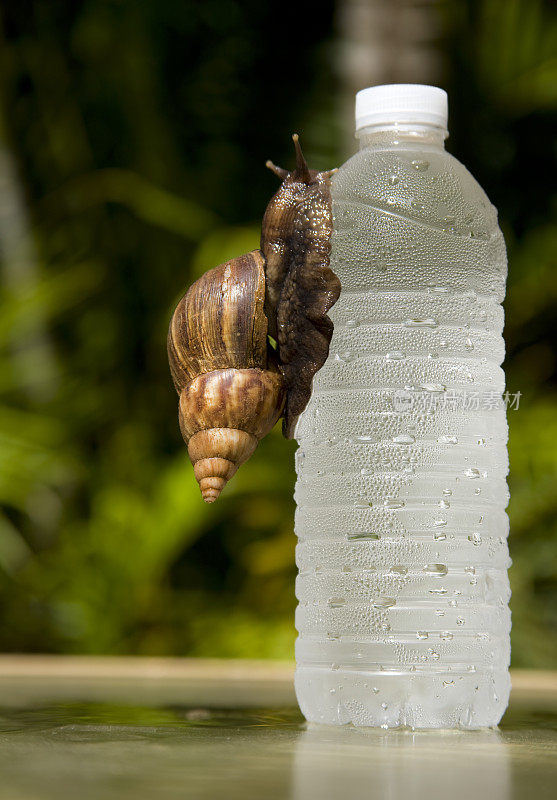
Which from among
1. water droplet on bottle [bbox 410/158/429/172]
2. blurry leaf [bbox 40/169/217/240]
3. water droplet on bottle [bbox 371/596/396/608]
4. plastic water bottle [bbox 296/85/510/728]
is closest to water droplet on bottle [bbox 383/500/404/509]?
plastic water bottle [bbox 296/85/510/728]

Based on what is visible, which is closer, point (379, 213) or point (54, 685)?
point (379, 213)

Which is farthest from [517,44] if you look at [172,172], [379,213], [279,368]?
[279,368]

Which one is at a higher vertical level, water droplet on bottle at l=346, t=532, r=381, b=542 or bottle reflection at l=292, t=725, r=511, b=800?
water droplet on bottle at l=346, t=532, r=381, b=542

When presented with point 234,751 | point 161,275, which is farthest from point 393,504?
point 161,275

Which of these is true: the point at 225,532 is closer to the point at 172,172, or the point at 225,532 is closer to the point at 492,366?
the point at 172,172

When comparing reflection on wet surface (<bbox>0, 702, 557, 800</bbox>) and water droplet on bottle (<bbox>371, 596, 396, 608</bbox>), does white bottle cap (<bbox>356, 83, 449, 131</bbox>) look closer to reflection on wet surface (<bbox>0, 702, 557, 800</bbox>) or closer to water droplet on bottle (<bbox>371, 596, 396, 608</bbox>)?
water droplet on bottle (<bbox>371, 596, 396, 608</bbox>)

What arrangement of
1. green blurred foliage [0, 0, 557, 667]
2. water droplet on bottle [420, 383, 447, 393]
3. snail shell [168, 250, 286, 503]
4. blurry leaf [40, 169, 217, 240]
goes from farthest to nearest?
blurry leaf [40, 169, 217, 240] < green blurred foliage [0, 0, 557, 667] < water droplet on bottle [420, 383, 447, 393] < snail shell [168, 250, 286, 503]
